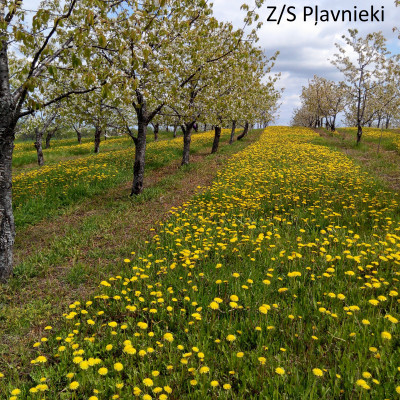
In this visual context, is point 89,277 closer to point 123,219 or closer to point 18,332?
point 18,332

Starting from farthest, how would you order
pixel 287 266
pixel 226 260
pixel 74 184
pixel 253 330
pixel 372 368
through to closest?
pixel 74 184, pixel 226 260, pixel 287 266, pixel 253 330, pixel 372 368

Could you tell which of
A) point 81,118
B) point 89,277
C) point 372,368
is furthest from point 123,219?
point 372,368

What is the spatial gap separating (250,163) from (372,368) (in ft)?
43.4

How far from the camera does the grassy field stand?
2.91m

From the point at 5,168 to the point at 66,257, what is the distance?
7.97ft

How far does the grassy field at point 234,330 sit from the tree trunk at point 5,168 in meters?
2.44

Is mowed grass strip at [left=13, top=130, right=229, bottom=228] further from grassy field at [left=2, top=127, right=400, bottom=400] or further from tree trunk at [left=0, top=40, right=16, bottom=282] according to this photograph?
grassy field at [left=2, top=127, right=400, bottom=400]

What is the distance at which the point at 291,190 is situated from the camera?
33.1 feet

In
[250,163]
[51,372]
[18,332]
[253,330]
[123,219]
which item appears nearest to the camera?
[51,372]

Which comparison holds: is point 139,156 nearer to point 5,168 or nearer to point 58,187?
point 58,187

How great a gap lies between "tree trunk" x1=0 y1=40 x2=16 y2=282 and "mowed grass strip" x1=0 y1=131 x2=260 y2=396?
1.49 ft

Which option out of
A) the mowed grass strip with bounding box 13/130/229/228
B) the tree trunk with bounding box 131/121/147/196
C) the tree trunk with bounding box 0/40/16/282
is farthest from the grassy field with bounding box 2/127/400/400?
the mowed grass strip with bounding box 13/130/229/228

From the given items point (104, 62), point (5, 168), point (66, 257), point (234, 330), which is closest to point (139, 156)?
point (104, 62)

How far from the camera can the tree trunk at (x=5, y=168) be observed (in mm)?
5535
